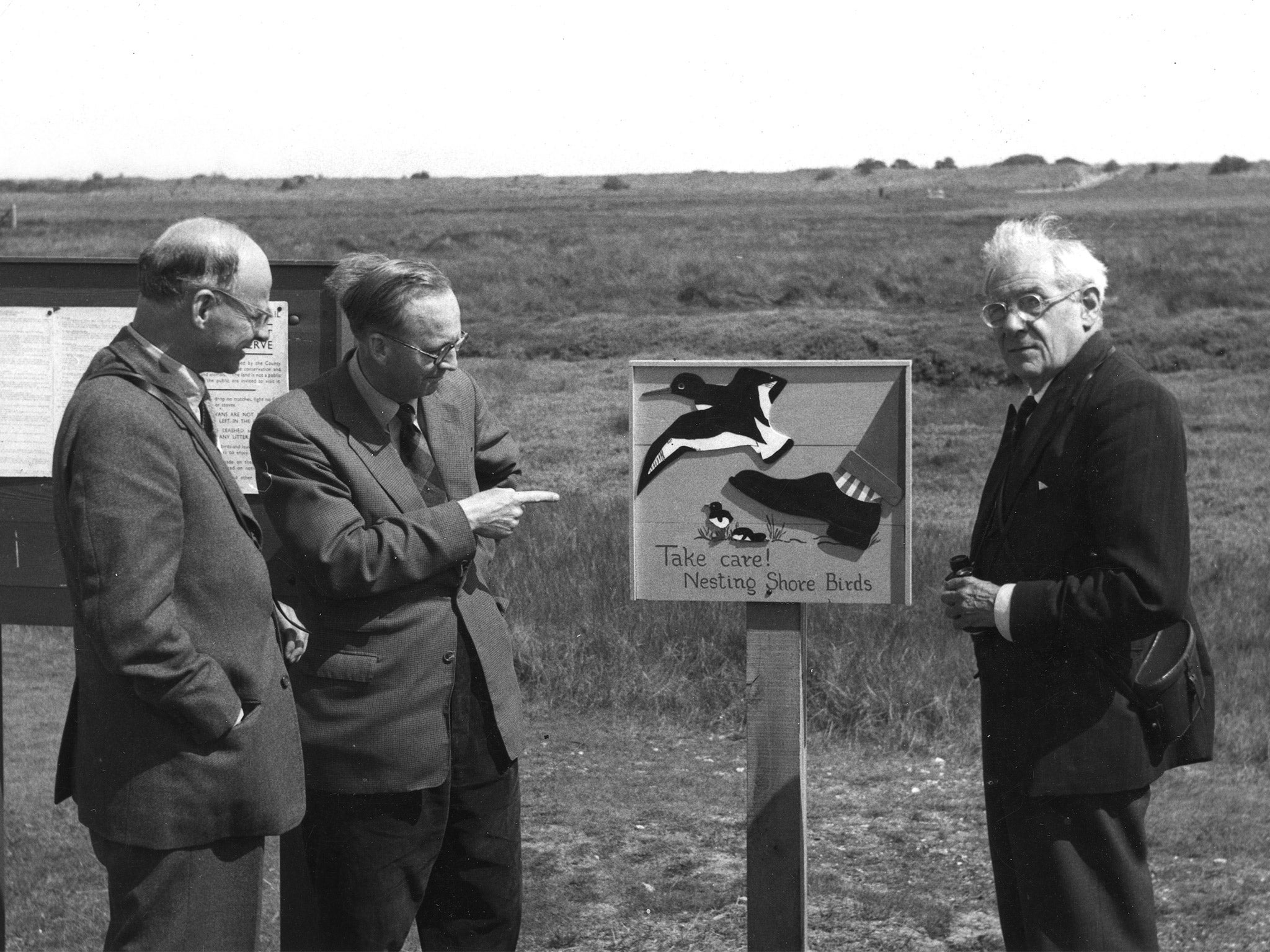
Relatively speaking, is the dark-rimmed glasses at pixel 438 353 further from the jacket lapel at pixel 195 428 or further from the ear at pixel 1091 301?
the ear at pixel 1091 301

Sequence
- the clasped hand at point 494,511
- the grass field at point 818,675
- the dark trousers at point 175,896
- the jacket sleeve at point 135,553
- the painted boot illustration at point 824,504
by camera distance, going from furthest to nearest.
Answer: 1. the grass field at point 818,675
2. the painted boot illustration at point 824,504
3. the clasped hand at point 494,511
4. the dark trousers at point 175,896
5. the jacket sleeve at point 135,553

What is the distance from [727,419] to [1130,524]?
3.06ft

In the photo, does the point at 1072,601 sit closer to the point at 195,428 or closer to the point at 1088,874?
the point at 1088,874

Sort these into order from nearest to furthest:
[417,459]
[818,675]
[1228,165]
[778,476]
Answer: [417,459]
[778,476]
[818,675]
[1228,165]

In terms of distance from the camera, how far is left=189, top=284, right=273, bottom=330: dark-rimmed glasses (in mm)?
2459

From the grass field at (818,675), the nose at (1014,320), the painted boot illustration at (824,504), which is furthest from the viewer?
the grass field at (818,675)

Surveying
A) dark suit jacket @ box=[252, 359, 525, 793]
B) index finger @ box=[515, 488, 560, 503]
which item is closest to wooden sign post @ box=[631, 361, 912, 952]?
index finger @ box=[515, 488, 560, 503]

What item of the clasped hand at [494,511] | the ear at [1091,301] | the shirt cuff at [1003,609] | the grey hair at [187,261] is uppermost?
the grey hair at [187,261]

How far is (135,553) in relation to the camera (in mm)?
2293

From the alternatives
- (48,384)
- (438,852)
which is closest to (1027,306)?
(438,852)

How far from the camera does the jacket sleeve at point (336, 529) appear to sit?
2.70m

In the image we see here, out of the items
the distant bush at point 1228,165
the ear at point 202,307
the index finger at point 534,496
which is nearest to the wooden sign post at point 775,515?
the index finger at point 534,496

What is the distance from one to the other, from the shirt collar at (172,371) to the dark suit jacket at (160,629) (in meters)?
0.01

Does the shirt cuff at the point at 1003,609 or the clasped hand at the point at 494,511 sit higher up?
the clasped hand at the point at 494,511
